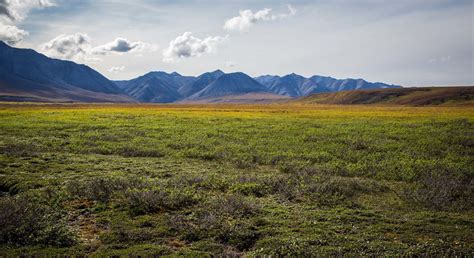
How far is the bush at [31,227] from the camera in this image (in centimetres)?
1027

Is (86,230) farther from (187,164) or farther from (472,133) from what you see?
(472,133)

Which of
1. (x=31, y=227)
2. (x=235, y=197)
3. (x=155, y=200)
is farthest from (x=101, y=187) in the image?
(x=235, y=197)

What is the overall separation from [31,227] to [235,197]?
7.81 metres

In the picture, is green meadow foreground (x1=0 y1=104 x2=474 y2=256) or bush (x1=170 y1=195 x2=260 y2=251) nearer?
green meadow foreground (x1=0 y1=104 x2=474 y2=256)

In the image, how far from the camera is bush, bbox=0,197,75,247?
10266mm

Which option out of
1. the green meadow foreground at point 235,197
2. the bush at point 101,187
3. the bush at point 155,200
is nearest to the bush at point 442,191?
the green meadow foreground at point 235,197

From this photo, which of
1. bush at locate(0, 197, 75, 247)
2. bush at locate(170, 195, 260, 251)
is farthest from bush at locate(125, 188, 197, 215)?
bush at locate(0, 197, 75, 247)

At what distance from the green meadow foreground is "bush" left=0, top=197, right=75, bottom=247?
1.5 inches

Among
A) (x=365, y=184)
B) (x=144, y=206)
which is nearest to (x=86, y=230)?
(x=144, y=206)

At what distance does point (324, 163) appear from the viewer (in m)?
23.4

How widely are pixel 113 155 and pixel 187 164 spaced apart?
676cm

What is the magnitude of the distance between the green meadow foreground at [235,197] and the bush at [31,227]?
0.12 feet

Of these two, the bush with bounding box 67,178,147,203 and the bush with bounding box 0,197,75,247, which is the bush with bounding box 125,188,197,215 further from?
the bush with bounding box 0,197,75,247

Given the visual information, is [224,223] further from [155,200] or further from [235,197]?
[155,200]
